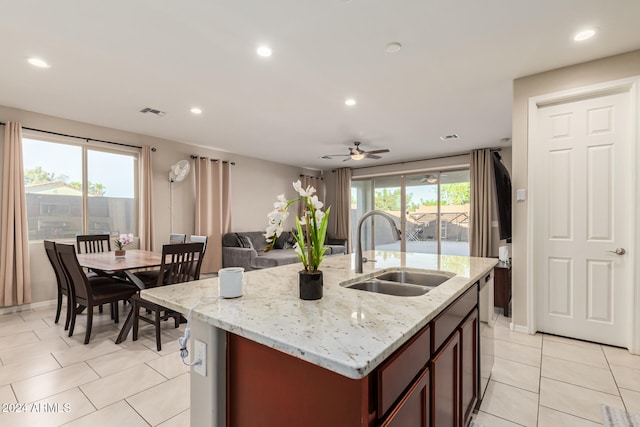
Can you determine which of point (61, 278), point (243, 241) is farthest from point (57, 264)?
point (243, 241)

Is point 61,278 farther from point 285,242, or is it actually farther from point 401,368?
point 285,242

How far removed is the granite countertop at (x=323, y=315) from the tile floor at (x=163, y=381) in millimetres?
1020

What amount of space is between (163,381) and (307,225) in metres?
1.91

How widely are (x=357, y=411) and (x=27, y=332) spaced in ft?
13.0

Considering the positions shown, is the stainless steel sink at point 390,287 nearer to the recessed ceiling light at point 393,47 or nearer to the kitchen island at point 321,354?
the kitchen island at point 321,354

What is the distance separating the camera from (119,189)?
4824 mm

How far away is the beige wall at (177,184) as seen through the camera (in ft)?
13.1

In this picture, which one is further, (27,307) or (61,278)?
(27,307)

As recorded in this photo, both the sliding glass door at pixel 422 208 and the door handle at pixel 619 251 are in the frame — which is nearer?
the door handle at pixel 619 251

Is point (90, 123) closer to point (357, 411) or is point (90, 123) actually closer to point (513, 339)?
point (357, 411)

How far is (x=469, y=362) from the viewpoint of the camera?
1.63 m

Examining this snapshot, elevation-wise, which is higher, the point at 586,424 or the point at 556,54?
the point at 556,54

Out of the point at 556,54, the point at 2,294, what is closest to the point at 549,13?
the point at 556,54

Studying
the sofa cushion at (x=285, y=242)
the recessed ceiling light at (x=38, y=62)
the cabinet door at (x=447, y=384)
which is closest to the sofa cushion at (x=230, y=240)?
the sofa cushion at (x=285, y=242)
